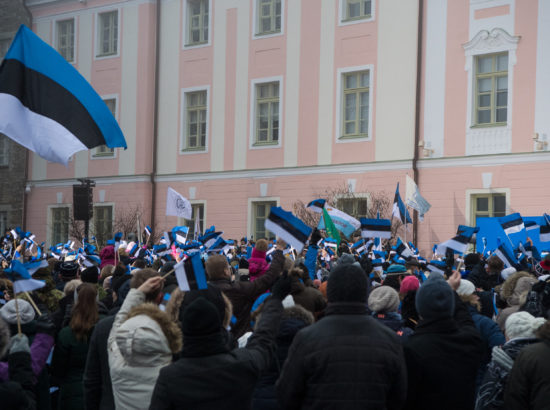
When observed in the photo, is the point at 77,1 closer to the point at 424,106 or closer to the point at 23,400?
the point at 424,106

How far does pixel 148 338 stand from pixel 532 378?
213cm

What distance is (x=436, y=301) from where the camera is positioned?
15.4 ft

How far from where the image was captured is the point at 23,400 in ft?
13.0

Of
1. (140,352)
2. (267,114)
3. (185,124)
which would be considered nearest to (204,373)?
(140,352)

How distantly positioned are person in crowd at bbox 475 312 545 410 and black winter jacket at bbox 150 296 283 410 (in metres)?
1.66

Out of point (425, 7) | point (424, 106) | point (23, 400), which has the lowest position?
point (23, 400)

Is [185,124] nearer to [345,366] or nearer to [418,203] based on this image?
[418,203]

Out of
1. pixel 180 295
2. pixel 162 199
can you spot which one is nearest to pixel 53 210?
pixel 162 199

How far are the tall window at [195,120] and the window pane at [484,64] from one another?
995cm

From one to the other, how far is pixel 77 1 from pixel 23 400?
29717 mm

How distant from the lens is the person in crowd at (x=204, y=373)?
13.1 feet

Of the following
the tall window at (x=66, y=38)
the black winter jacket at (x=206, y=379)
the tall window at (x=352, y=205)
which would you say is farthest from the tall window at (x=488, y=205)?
the black winter jacket at (x=206, y=379)

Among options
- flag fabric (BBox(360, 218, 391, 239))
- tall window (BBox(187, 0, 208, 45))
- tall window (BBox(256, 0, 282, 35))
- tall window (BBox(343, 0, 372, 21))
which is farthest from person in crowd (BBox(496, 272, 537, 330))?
tall window (BBox(187, 0, 208, 45))

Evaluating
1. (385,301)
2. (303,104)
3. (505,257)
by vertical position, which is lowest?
(385,301)
